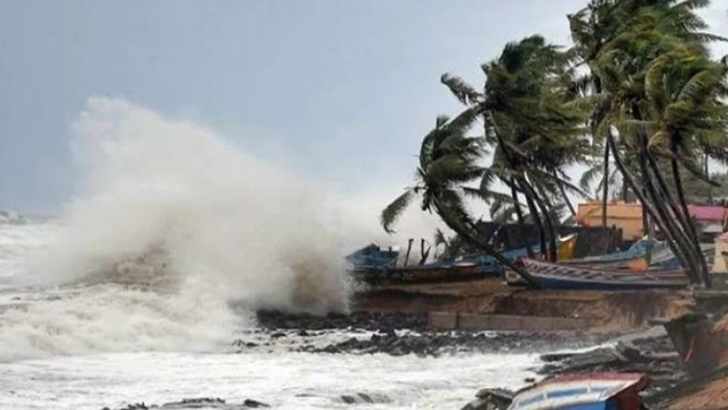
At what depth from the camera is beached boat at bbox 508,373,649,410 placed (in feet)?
29.7

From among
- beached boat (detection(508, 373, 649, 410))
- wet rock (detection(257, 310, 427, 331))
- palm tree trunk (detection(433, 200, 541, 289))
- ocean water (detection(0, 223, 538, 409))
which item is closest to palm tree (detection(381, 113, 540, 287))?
palm tree trunk (detection(433, 200, 541, 289))

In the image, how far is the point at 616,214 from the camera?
137ft

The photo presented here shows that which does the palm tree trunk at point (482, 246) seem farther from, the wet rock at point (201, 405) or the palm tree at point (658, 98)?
the wet rock at point (201, 405)

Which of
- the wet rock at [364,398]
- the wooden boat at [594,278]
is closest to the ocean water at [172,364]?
the wet rock at [364,398]

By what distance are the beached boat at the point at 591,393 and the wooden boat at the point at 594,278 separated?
1697 centimetres

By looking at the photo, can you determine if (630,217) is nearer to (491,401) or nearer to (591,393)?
(491,401)

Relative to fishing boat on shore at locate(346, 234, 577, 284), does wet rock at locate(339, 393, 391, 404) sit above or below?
below

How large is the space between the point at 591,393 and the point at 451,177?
20404 mm

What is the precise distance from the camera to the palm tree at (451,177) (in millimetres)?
29203

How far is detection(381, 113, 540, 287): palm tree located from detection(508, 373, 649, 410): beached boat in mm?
18599

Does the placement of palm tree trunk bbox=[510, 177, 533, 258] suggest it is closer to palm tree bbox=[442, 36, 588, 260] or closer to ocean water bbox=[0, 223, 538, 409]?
palm tree bbox=[442, 36, 588, 260]

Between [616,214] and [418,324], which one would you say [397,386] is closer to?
[418,324]

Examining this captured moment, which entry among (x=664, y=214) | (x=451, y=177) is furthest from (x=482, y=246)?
(x=664, y=214)

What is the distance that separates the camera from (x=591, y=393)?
9.22 meters
